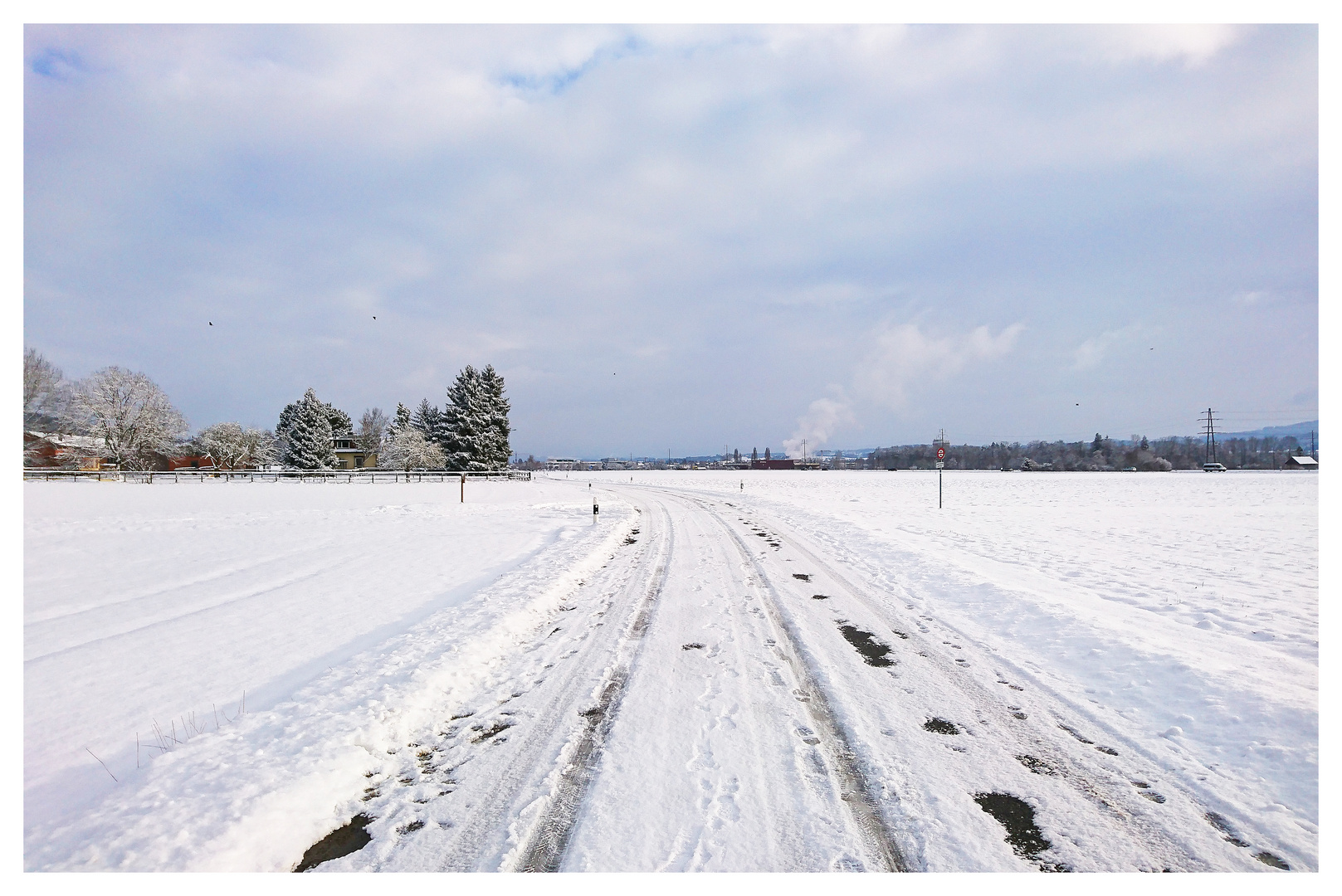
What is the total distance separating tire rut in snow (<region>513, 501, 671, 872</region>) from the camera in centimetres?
271

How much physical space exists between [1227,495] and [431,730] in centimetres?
4488

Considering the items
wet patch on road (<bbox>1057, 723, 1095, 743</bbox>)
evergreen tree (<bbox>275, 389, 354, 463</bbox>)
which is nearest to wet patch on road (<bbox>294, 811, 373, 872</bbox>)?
wet patch on road (<bbox>1057, 723, 1095, 743</bbox>)

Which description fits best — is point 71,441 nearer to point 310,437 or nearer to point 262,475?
point 262,475

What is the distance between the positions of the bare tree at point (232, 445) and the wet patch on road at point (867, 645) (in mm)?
74353

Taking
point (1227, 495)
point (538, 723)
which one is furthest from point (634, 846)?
point (1227, 495)

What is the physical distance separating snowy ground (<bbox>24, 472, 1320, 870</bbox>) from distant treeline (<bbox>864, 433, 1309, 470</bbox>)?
96.9m

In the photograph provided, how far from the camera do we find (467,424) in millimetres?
46219

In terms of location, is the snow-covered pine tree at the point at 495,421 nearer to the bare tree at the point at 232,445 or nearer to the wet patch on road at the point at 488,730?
the bare tree at the point at 232,445

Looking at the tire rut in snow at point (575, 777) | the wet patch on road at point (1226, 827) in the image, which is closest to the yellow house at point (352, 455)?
the tire rut in snow at point (575, 777)

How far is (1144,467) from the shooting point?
85.4m

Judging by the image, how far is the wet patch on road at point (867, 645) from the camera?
216 inches

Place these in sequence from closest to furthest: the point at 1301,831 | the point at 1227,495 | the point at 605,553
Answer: the point at 1301,831 → the point at 605,553 → the point at 1227,495

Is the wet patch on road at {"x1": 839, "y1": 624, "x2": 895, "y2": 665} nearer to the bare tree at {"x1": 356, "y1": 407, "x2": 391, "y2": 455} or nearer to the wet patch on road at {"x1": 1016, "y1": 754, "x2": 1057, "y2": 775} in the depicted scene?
the wet patch on road at {"x1": 1016, "y1": 754, "x2": 1057, "y2": 775}

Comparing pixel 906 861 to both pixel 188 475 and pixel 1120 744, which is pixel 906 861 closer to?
→ pixel 1120 744
